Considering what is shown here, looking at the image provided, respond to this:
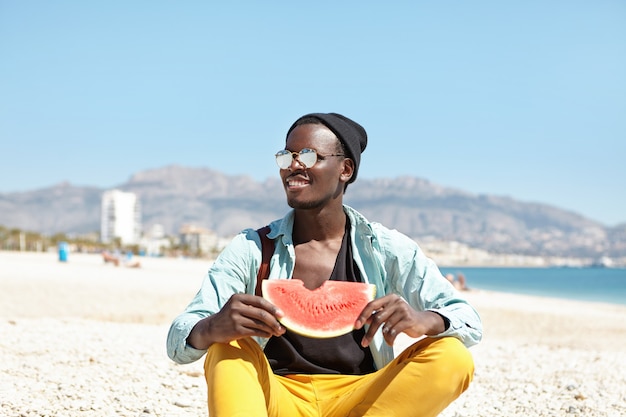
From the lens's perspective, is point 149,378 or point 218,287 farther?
point 149,378

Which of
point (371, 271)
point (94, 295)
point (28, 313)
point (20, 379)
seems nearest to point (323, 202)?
point (371, 271)

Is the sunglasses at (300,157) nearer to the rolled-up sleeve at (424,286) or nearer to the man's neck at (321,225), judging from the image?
the man's neck at (321,225)

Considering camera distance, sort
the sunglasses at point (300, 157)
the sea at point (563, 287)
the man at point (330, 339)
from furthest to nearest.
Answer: the sea at point (563, 287) < the sunglasses at point (300, 157) < the man at point (330, 339)

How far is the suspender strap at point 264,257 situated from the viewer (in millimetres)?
3145

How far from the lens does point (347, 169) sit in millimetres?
3309

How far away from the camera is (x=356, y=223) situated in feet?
10.7

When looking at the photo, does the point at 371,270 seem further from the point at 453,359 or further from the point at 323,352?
the point at 453,359

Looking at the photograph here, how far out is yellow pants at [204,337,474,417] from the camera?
262 centimetres

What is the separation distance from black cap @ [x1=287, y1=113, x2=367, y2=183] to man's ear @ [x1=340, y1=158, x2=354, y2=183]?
0.07 feet

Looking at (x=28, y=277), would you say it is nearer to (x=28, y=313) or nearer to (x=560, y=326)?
(x=28, y=313)

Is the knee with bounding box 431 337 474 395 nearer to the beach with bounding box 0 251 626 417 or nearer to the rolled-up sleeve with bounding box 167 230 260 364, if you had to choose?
the rolled-up sleeve with bounding box 167 230 260 364

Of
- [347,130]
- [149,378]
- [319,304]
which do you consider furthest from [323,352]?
[149,378]

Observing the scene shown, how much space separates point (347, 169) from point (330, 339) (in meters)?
0.85

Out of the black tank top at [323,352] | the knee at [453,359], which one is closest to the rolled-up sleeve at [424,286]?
the knee at [453,359]
